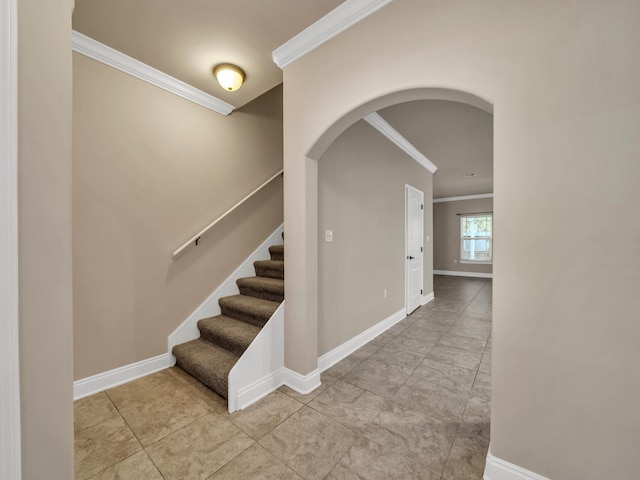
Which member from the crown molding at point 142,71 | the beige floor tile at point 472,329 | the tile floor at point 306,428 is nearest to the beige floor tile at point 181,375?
the tile floor at point 306,428

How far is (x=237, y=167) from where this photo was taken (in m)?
3.01

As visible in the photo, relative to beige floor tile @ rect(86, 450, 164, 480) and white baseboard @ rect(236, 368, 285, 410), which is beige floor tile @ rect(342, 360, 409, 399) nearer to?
white baseboard @ rect(236, 368, 285, 410)

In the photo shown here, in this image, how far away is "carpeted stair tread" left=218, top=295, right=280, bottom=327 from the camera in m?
2.36

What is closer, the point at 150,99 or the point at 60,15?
the point at 60,15

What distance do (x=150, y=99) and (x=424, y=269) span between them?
15.8 ft

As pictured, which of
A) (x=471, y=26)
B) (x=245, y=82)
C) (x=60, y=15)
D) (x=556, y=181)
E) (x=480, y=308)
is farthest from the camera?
(x=480, y=308)

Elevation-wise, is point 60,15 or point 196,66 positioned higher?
point 196,66

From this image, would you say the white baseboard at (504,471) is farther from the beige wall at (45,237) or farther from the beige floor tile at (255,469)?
the beige wall at (45,237)

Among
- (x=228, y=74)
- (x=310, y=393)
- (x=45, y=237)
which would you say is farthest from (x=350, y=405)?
(x=228, y=74)

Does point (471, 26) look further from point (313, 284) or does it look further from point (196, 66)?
point (196, 66)

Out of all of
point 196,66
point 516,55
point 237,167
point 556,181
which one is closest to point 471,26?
point 516,55

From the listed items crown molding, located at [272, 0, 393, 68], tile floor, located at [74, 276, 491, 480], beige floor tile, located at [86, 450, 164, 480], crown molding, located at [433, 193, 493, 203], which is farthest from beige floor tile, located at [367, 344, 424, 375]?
crown molding, located at [433, 193, 493, 203]

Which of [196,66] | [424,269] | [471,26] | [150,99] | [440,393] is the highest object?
[196,66]

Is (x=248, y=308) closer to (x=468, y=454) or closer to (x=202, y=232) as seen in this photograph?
(x=202, y=232)
